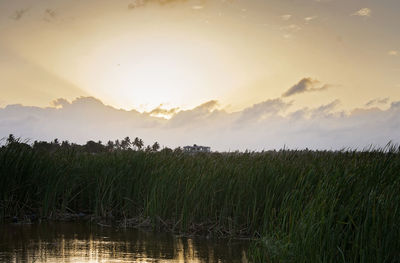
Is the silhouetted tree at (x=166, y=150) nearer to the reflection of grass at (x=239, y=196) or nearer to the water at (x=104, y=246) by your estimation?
the reflection of grass at (x=239, y=196)

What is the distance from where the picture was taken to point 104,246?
8.88 metres

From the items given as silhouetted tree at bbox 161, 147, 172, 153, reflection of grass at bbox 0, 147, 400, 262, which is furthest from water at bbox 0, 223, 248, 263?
silhouetted tree at bbox 161, 147, 172, 153

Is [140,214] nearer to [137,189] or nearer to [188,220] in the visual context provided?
[137,189]

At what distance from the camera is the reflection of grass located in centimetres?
636

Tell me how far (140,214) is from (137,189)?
0.87 m

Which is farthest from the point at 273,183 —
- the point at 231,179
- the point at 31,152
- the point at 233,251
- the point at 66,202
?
the point at 31,152

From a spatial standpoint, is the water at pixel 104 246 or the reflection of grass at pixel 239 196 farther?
the water at pixel 104 246

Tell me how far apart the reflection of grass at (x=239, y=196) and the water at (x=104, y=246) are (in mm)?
700

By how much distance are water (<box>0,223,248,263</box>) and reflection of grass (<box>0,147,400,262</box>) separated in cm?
70

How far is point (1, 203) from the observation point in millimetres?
11602

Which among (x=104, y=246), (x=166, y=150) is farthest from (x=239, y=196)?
(x=166, y=150)

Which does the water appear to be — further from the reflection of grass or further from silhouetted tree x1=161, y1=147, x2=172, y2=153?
silhouetted tree x1=161, y1=147, x2=172, y2=153

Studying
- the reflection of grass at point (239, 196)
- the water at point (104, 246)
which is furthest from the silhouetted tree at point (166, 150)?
the water at point (104, 246)

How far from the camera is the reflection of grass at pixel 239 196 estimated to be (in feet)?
20.9
